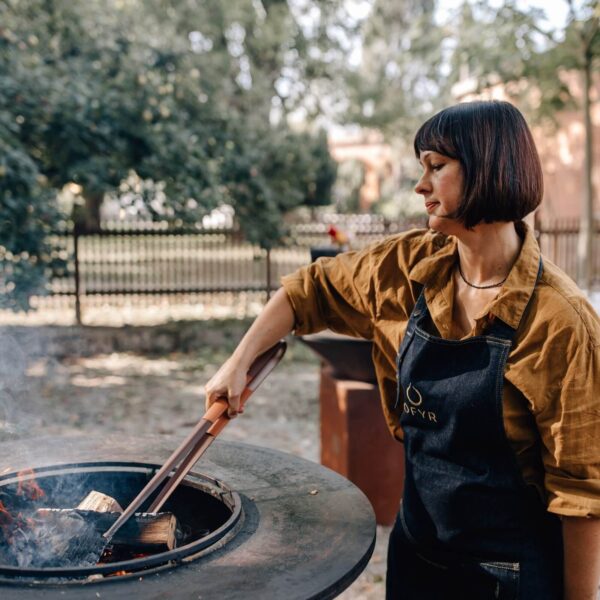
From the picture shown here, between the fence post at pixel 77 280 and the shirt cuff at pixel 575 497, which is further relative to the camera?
the fence post at pixel 77 280

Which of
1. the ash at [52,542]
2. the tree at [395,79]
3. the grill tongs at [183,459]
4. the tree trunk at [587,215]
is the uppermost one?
the tree at [395,79]

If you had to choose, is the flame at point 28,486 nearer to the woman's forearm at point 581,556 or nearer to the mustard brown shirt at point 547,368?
the mustard brown shirt at point 547,368

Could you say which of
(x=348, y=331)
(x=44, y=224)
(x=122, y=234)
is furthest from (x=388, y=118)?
(x=348, y=331)

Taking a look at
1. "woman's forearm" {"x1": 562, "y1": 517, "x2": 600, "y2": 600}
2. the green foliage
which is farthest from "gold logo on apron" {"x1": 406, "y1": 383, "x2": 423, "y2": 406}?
the green foliage

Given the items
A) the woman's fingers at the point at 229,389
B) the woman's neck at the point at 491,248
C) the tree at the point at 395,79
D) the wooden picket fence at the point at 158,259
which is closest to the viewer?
the woman's neck at the point at 491,248

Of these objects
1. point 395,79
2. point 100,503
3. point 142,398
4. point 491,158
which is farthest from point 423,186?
point 395,79

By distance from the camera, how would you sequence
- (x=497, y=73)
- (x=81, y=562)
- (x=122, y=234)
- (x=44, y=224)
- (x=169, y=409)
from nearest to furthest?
(x=81, y=562), (x=169, y=409), (x=44, y=224), (x=122, y=234), (x=497, y=73)

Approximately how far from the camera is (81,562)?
178 centimetres

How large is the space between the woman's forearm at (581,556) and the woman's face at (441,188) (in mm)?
688

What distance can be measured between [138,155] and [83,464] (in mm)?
6272

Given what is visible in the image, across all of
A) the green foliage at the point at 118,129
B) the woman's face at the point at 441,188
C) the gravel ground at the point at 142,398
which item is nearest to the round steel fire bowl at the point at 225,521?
the woman's face at the point at 441,188

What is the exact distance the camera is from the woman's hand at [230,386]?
6.15 ft

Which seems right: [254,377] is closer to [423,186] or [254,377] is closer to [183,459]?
[183,459]

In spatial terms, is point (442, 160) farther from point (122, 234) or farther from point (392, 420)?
point (122, 234)
